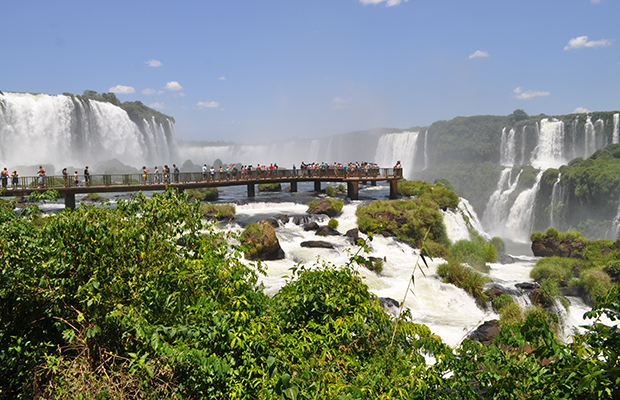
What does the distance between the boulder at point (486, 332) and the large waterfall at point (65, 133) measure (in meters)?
54.0

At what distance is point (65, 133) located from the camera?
5547 centimetres

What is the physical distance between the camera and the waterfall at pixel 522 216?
39375 mm

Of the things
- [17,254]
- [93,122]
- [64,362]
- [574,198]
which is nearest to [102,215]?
[17,254]

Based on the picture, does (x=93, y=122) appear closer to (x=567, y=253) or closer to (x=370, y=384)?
(x=567, y=253)

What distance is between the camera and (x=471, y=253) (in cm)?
2047

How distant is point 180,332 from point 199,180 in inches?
1066

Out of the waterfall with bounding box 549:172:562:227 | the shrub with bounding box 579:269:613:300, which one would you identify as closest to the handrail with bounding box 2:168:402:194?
the shrub with bounding box 579:269:613:300

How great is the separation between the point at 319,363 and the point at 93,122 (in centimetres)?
6422

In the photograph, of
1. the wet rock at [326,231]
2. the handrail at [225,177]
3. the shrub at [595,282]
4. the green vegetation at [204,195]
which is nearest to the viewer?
the shrub at [595,282]

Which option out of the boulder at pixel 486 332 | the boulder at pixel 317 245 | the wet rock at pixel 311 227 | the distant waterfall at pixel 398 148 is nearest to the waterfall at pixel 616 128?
the distant waterfall at pixel 398 148

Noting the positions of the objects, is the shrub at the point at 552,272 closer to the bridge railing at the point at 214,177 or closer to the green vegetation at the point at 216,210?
the bridge railing at the point at 214,177

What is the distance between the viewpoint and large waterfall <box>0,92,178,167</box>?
161 feet

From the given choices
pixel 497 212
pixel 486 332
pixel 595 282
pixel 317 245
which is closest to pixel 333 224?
pixel 317 245

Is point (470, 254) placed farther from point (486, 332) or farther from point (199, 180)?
point (199, 180)
